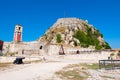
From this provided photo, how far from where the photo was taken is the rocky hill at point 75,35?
85.4 m

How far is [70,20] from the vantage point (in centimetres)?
9912

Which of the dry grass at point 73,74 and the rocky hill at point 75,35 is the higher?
the rocky hill at point 75,35

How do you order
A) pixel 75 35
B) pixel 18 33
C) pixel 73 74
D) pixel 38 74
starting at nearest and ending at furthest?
pixel 38 74 → pixel 73 74 → pixel 75 35 → pixel 18 33

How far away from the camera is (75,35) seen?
291ft

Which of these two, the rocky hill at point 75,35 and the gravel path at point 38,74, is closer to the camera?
the gravel path at point 38,74

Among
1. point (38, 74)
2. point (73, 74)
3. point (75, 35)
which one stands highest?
point (75, 35)

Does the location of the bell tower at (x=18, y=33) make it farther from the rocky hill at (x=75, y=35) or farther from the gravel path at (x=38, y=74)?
the gravel path at (x=38, y=74)

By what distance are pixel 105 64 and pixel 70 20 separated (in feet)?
216

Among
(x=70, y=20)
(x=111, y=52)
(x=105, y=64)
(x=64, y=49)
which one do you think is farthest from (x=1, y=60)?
(x=70, y=20)

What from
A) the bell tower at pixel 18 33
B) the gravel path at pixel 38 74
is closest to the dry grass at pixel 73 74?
the gravel path at pixel 38 74

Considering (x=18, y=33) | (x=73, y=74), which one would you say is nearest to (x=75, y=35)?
(x=18, y=33)

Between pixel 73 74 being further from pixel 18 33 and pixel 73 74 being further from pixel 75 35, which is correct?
pixel 18 33

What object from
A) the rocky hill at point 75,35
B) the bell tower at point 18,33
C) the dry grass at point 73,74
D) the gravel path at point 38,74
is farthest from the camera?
the bell tower at point 18,33

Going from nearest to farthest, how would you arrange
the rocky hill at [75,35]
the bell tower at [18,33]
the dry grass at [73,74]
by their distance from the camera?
the dry grass at [73,74], the rocky hill at [75,35], the bell tower at [18,33]
